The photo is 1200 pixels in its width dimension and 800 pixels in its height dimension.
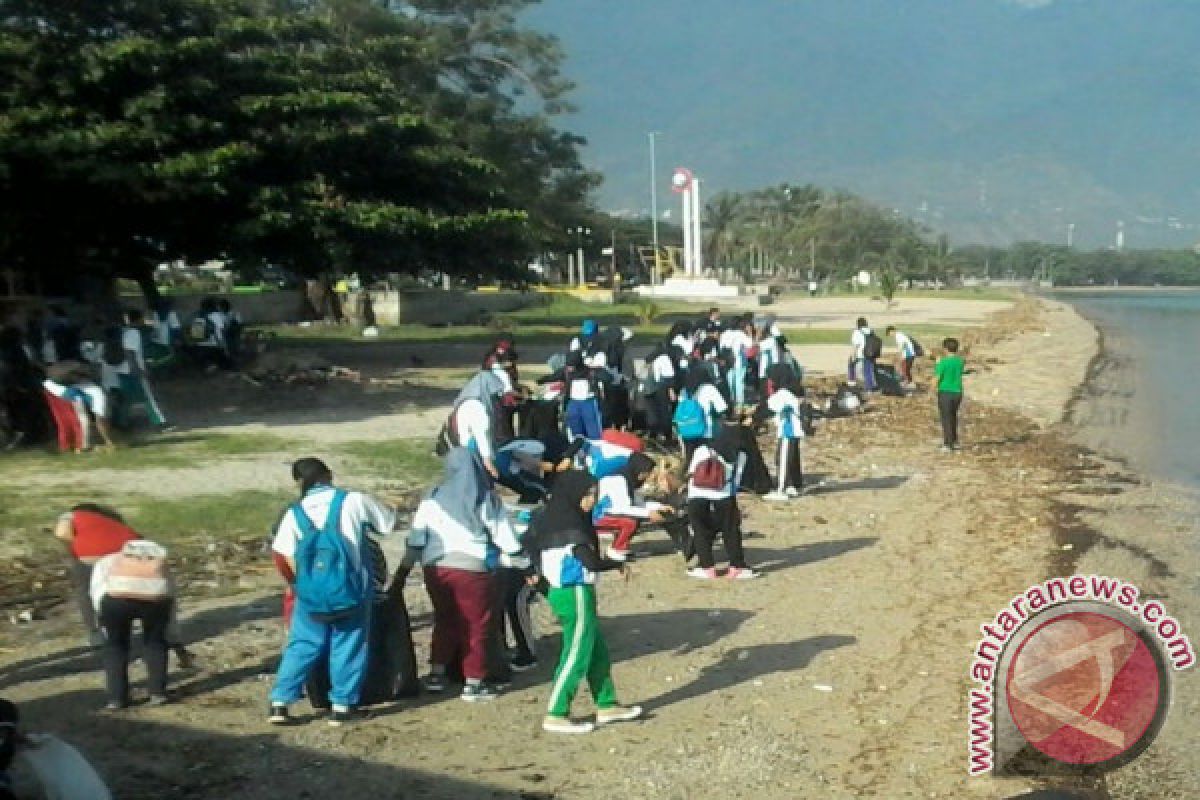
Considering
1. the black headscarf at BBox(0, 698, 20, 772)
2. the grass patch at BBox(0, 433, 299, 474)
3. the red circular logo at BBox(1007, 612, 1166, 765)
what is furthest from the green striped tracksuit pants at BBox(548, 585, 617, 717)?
the grass patch at BBox(0, 433, 299, 474)

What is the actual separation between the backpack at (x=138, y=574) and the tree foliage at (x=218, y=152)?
13587mm

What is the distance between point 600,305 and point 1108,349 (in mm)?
26537

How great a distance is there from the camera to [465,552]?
293 inches

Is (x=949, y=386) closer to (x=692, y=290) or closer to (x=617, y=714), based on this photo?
(x=617, y=714)

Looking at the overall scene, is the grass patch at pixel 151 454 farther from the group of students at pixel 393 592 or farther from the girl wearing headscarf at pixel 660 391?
the group of students at pixel 393 592

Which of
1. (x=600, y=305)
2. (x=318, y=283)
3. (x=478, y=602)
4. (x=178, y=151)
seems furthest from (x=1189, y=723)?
(x=600, y=305)

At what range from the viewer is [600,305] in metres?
65.4

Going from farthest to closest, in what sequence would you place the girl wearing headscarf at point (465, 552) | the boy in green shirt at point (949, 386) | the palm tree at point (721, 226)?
the palm tree at point (721, 226)
the boy in green shirt at point (949, 386)
the girl wearing headscarf at point (465, 552)

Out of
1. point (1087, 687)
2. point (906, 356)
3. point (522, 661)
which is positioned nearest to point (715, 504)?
point (522, 661)

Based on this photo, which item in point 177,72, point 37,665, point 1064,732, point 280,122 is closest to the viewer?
point 1064,732

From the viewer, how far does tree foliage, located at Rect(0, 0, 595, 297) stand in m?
20.7

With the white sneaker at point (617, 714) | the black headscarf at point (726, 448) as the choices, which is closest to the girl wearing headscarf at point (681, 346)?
the black headscarf at point (726, 448)

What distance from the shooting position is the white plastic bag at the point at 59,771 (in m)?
4.39

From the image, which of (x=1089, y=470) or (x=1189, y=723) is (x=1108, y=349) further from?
(x=1189, y=723)
